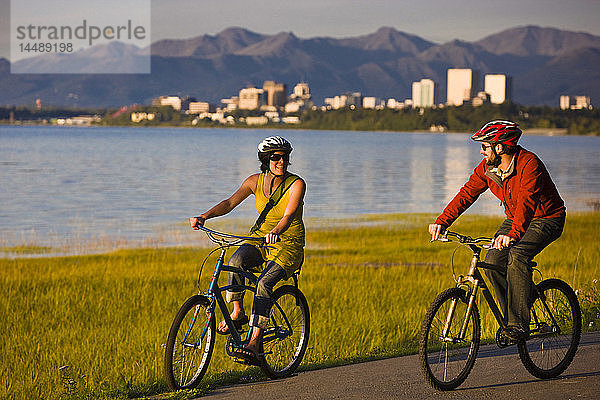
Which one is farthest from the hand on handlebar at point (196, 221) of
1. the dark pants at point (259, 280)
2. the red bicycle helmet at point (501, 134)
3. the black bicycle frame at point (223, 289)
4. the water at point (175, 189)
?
the water at point (175, 189)

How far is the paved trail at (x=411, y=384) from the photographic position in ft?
23.6

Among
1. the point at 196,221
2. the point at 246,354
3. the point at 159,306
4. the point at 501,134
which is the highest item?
the point at 501,134

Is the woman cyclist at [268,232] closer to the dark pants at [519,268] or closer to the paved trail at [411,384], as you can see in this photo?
the paved trail at [411,384]

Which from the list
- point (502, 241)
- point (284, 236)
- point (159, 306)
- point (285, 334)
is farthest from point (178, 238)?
point (502, 241)

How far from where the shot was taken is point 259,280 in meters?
7.51

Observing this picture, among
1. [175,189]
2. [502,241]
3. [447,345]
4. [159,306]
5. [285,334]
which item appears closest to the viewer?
[502,241]

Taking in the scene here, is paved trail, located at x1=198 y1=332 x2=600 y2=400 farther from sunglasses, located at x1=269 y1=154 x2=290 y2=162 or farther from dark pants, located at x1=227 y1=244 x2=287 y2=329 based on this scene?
sunglasses, located at x1=269 y1=154 x2=290 y2=162

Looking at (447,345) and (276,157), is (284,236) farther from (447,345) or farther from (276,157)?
(447,345)

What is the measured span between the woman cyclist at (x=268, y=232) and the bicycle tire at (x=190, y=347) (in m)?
0.24

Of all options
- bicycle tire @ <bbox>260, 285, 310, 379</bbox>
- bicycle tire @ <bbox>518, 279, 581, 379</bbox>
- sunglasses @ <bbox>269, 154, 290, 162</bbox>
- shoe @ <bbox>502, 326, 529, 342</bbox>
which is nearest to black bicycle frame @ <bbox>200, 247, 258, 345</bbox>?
bicycle tire @ <bbox>260, 285, 310, 379</bbox>

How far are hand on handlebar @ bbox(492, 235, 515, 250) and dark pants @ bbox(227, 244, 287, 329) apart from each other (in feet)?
5.61

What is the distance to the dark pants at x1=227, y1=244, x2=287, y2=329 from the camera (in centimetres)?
745

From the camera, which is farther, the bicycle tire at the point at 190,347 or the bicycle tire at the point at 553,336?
the bicycle tire at the point at 553,336

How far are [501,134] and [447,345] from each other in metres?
1.75
